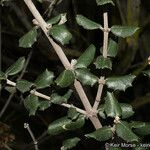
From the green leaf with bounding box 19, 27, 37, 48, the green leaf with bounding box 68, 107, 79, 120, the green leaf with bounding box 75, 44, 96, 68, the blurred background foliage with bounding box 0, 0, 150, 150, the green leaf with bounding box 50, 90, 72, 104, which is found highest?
the green leaf with bounding box 19, 27, 37, 48

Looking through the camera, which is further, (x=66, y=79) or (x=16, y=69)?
(x=16, y=69)

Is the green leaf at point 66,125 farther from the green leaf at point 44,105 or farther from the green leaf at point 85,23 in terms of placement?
the green leaf at point 85,23

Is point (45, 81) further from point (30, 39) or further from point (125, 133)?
point (125, 133)

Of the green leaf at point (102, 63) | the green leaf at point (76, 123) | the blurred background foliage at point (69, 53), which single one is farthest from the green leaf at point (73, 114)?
the blurred background foliage at point (69, 53)

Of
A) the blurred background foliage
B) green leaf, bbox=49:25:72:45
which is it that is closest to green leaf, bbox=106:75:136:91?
green leaf, bbox=49:25:72:45

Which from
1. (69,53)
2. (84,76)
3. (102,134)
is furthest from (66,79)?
(69,53)

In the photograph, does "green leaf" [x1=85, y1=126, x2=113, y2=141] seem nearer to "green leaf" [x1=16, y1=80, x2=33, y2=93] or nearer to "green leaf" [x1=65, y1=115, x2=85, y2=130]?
"green leaf" [x1=65, y1=115, x2=85, y2=130]
